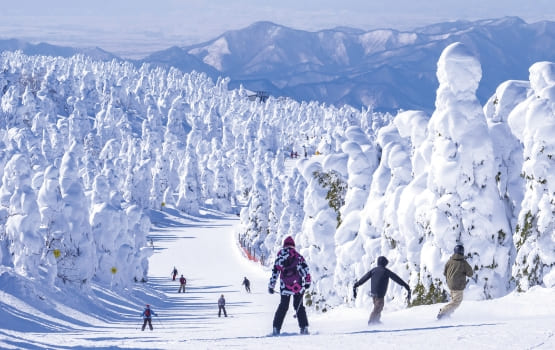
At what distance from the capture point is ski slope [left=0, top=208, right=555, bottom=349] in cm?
1085

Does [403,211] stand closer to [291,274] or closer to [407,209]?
[407,209]

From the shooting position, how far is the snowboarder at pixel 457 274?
497 inches

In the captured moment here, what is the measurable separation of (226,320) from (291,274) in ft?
67.4

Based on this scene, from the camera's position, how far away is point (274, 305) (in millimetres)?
39062

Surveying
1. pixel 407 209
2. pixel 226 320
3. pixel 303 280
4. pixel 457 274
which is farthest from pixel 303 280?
pixel 226 320

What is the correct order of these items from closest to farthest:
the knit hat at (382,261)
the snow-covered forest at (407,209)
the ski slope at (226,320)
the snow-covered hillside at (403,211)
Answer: the ski slope at (226,320), the knit hat at (382,261), the snow-covered forest at (407,209), the snow-covered hillside at (403,211)

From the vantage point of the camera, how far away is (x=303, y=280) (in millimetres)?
11625

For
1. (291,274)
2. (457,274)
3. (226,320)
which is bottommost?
(226,320)

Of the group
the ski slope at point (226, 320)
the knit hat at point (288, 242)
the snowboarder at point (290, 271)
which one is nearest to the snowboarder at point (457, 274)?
the ski slope at point (226, 320)

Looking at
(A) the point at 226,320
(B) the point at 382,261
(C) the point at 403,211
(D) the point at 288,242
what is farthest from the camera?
(A) the point at 226,320

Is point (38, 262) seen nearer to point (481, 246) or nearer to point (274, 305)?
point (274, 305)

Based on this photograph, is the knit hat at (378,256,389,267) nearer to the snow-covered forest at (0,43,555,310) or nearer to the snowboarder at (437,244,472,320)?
the snowboarder at (437,244,472,320)

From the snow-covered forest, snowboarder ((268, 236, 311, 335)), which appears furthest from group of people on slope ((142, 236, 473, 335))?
the snow-covered forest

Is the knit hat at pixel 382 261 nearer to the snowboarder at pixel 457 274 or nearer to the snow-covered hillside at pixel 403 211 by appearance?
the snowboarder at pixel 457 274
